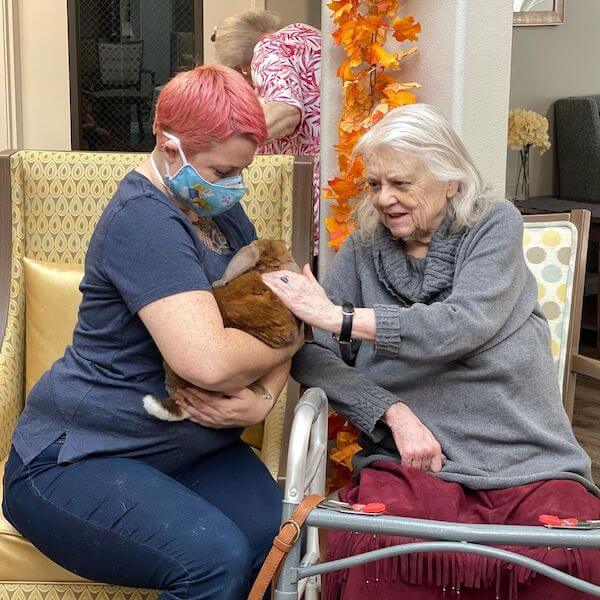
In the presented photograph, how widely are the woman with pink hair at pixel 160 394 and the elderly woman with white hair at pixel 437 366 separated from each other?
0.18 m

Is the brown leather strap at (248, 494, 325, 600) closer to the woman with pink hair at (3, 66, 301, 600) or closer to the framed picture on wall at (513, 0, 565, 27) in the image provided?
the woman with pink hair at (3, 66, 301, 600)

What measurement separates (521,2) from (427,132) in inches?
161

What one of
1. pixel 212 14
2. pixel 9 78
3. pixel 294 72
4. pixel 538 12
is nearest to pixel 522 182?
pixel 538 12

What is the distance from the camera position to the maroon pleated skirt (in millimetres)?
1708

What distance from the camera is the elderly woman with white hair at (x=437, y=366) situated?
5.98 feet

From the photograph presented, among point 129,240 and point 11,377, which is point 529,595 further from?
point 11,377

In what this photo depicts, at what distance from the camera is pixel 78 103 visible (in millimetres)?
4691

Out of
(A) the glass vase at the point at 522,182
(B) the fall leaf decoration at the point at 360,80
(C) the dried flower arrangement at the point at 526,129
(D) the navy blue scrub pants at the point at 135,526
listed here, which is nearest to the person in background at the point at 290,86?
(B) the fall leaf decoration at the point at 360,80

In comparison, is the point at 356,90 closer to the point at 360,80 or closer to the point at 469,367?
the point at 360,80

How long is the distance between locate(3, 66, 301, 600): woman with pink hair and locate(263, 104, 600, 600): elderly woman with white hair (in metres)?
0.18

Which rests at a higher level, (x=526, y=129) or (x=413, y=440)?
(x=526, y=129)

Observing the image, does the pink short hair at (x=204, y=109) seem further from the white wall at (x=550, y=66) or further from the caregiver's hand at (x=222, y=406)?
the white wall at (x=550, y=66)

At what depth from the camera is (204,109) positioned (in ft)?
5.80

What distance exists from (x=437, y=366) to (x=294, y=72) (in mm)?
1263
